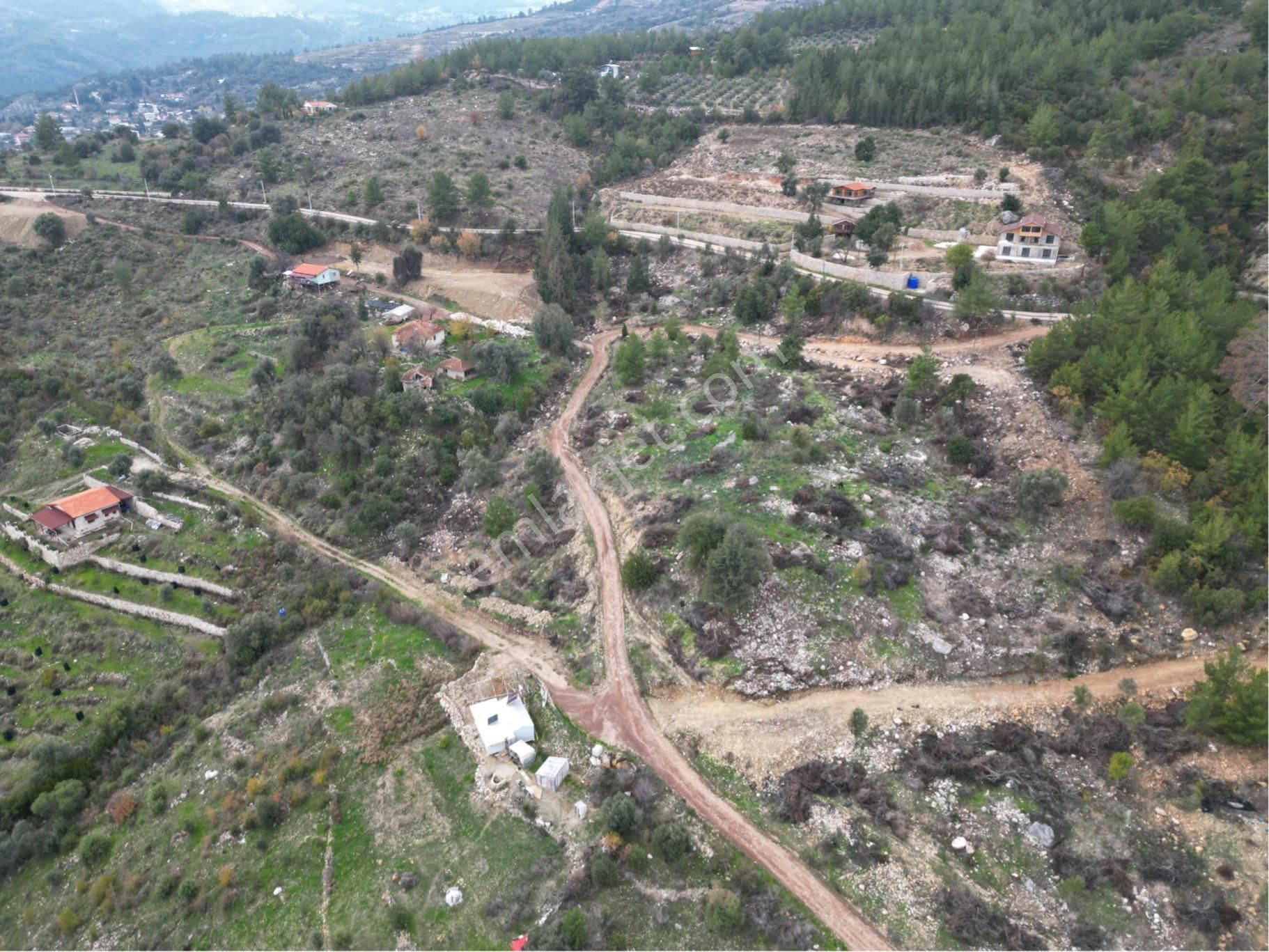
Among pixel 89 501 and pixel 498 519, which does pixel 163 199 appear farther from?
pixel 498 519

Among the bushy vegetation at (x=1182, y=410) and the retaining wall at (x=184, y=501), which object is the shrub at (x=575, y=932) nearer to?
the bushy vegetation at (x=1182, y=410)

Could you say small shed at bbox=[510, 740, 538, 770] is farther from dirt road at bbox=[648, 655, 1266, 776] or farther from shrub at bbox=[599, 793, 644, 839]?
dirt road at bbox=[648, 655, 1266, 776]

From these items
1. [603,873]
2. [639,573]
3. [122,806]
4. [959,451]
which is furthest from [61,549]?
[959,451]

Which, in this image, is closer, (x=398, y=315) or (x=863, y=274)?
(x=863, y=274)

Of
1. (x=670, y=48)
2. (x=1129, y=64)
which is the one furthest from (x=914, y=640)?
(x=670, y=48)

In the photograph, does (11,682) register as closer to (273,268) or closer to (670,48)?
(273,268)

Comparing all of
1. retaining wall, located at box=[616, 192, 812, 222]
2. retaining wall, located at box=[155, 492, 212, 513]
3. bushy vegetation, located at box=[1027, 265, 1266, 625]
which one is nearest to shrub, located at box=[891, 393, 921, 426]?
bushy vegetation, located at box=[1027, 265, 1266, 625]

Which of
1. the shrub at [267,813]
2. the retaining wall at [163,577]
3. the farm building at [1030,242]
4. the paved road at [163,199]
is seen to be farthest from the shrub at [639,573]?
the paved road at [163,199]
